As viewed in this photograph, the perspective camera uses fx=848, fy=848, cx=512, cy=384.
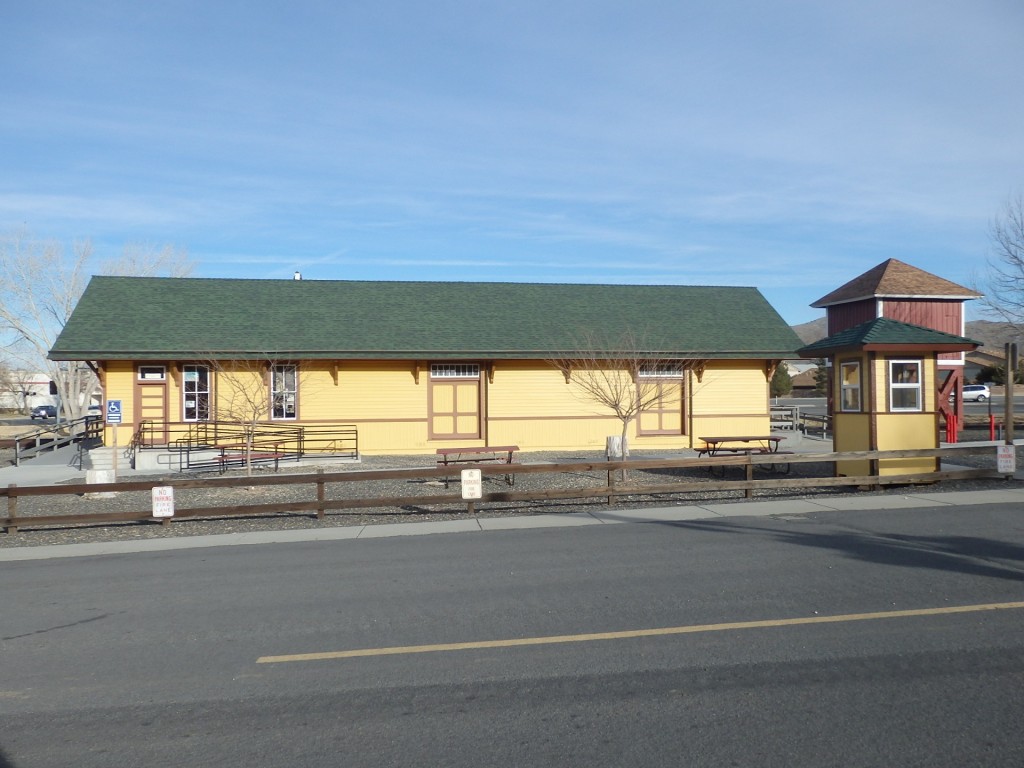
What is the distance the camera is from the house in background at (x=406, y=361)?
969 inches

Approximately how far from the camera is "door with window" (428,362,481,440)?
2614cm

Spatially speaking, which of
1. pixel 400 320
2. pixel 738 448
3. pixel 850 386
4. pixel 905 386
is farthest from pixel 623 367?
pixel 905 386

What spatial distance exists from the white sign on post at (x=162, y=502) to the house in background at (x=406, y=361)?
10.5 metres

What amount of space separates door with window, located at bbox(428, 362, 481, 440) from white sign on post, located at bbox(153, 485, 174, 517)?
1249 cm

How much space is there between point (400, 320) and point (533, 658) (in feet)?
70.6

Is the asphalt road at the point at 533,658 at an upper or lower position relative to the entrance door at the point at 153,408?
lower

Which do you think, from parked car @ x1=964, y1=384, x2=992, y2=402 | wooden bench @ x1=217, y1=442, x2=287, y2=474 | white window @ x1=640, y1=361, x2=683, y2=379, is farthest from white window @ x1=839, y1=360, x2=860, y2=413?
parked car @ x1=964, y1=384, x2=992, y2=402

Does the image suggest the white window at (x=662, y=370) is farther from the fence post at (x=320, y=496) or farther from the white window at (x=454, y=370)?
the fence post at (x=320, y=496)

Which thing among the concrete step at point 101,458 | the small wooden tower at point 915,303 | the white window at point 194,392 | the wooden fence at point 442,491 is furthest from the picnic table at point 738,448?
the concrete step at point 101,458

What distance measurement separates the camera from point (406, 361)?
25859mm

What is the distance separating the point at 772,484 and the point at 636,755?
11.5 m

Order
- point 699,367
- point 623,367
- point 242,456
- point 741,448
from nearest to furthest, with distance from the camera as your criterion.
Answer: point 741,448
point 242,456
point 623,367
point 699,367

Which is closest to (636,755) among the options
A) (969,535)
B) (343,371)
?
(969,535)

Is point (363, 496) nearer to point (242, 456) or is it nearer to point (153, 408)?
point (242, 456)
